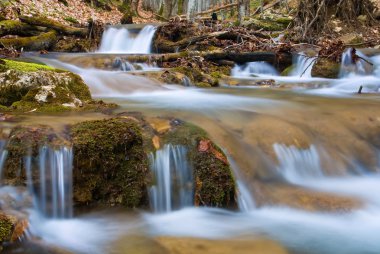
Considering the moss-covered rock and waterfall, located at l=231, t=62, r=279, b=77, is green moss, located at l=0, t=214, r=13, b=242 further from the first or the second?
the moss-covered rock

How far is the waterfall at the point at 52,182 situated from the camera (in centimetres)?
372

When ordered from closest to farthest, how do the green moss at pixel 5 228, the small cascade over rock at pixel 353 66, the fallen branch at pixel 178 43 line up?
the green moss at pixel 5 228, the small cascade over rock at pixel 353 66, the fallen branch at pixel 178 43

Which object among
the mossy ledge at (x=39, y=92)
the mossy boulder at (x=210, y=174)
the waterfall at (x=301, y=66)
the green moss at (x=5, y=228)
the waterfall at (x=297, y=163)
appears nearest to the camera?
the green moss at (x=5, y=228)

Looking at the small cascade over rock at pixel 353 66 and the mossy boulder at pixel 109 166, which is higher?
the small cascade over rock at pixel 353 66

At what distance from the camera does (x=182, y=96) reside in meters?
7.79

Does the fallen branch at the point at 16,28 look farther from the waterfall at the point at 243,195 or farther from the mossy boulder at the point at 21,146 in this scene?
the waterfall at the point at 243,195

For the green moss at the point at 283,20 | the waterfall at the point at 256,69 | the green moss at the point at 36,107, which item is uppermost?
the green moss at the point at 283,20

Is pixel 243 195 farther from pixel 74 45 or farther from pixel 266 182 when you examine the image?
pixel 74 45

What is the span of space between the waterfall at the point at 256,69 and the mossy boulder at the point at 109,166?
8060 mm

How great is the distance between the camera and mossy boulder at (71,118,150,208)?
3.87 metres

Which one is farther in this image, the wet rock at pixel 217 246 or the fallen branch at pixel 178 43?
the fallen branch at pixel 178 43

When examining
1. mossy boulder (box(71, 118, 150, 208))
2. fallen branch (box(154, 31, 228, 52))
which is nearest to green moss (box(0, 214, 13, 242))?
mossy boulder (box(71, 118, 150, 208))

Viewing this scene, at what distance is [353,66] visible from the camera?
10.4 m

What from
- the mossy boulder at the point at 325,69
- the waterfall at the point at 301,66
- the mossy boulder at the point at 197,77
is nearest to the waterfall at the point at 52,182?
the mossy boulder at the point at 197,77
